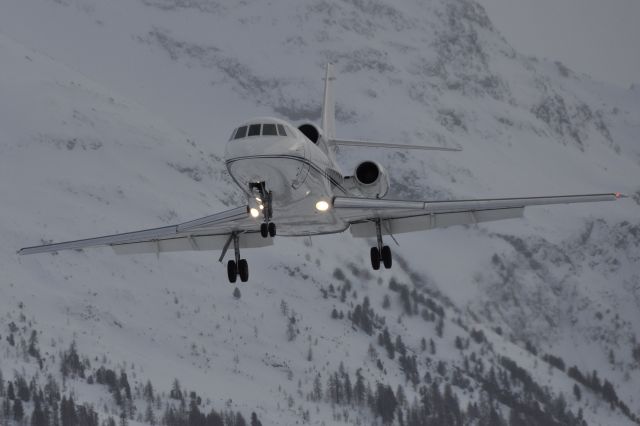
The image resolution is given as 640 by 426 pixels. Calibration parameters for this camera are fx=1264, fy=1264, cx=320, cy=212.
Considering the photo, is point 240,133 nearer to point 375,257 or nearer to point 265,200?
point 265,200

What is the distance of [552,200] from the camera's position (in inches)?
1828

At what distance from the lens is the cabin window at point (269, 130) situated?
4422 cm

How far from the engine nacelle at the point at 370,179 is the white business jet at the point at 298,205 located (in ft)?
0.14

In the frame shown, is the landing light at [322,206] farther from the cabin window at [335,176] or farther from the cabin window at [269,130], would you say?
the cabin window at [269,130]

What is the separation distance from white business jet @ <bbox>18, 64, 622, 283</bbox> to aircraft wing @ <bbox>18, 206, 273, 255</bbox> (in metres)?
0.04

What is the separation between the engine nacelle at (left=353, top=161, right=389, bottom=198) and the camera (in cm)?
5238

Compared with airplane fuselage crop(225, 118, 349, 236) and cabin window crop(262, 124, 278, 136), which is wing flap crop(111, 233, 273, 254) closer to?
airplane fuselage crop(225, 118, 349, 236)

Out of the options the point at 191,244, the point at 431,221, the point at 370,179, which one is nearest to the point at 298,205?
the point at 370,179

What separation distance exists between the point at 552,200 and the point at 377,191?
8.71m

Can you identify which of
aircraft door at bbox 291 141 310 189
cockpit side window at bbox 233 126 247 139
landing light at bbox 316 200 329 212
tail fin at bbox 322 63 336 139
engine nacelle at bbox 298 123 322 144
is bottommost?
landing light at bbox 316 200 329 212

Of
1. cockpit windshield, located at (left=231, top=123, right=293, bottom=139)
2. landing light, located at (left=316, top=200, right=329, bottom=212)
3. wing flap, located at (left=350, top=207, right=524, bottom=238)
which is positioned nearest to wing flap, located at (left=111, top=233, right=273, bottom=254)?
wing flap, located at (left=350, top=207, right=524, bottom=238)

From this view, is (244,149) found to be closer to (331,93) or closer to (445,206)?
(445,206)

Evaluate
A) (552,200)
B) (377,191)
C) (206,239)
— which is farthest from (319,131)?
(552,200)

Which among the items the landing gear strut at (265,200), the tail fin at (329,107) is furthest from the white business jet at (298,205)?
the tail fin at (329,107)
